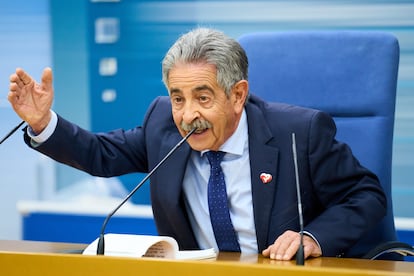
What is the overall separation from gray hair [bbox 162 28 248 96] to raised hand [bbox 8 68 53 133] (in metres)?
0.30

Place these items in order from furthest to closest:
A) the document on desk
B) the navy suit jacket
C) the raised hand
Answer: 1. the navy suit jacket
2. the raised hand
3. the document on desk

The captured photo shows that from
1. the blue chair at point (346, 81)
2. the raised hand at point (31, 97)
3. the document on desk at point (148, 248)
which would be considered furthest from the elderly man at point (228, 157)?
the document on desk at point (148, 248)

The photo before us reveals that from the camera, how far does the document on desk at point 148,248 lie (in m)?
1.83

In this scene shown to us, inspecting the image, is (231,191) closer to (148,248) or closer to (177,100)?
(177,100)

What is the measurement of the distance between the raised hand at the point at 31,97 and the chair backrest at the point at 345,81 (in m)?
0.62

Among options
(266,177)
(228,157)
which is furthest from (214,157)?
(266,177)

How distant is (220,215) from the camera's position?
2.29 metres

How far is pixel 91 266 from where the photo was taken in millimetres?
1541

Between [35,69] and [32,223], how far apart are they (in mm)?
627

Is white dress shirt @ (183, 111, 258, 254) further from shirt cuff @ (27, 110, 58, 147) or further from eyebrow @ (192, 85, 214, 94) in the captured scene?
shirt cuff @ (27, 110, 58, 147)

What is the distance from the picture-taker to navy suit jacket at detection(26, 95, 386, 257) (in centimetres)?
228

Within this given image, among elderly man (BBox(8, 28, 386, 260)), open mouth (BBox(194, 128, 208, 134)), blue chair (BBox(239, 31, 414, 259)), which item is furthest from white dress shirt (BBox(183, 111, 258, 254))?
blue chair (BBox(239, 31, 414, 259))

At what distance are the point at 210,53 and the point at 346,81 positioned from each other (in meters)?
0.48

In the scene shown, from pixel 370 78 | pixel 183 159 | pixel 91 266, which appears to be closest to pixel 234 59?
pixel 183 159
